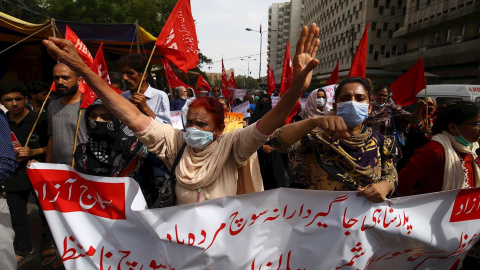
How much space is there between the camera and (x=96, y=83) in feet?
5.11

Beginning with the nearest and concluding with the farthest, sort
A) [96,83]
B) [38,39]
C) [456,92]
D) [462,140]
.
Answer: [96,83] < [462,140] < [38,39] < [456,92]

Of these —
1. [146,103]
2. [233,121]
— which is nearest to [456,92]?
[233,121]

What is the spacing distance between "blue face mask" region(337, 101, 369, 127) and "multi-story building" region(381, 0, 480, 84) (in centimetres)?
1980

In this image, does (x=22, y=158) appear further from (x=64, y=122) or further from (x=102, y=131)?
(x=102, y=131)

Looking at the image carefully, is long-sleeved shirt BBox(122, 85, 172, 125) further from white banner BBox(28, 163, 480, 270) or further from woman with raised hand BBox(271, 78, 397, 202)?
woman with raised hand BBox(271, 78, 397, 202)

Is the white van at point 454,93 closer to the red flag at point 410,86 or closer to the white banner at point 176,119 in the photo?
the red flag at point 410,86

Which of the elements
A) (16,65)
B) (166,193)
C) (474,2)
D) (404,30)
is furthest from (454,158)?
(404,30)

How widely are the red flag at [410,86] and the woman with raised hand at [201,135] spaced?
12.6ft

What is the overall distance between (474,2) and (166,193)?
25.1 metres

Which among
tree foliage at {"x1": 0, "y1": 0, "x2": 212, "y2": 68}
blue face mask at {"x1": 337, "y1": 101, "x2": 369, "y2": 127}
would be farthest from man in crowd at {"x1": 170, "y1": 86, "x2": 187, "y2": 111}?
tree foliage at {"x1": 0, "y1": 0, "x2": 212, "y2": 68}

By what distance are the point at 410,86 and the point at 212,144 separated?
4.16 m

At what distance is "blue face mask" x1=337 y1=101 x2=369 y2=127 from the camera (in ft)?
5.90

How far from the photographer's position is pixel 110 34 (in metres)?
6.83

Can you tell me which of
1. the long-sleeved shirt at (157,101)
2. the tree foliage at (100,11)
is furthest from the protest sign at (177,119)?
the tree foliage at (100,11)
